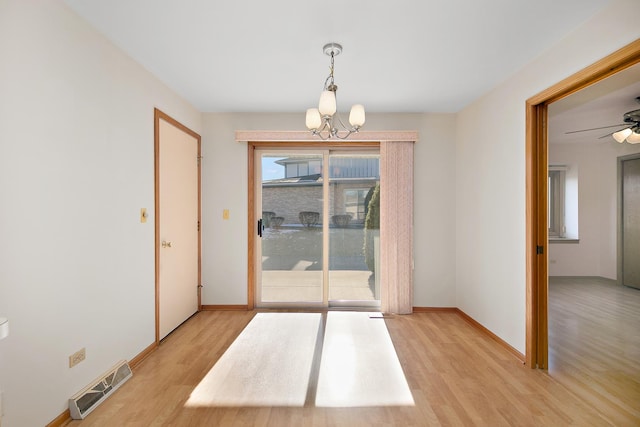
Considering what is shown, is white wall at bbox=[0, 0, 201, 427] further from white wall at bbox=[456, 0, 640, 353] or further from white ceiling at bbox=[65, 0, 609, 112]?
white wall at bbox=[456, 0, 640, 353]

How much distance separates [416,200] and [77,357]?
12.1ft

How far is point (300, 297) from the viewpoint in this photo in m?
4.30

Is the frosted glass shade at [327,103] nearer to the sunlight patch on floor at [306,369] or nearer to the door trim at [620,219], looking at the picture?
→ the sunlight patch on floor at [306,369]

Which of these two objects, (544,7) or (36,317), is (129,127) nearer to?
(36,317)

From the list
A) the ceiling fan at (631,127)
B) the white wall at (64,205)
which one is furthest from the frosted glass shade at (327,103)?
the ceiling fan at (631,127)

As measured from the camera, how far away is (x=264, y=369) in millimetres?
2580

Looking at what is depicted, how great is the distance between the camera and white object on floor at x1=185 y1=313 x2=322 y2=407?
2188 mm

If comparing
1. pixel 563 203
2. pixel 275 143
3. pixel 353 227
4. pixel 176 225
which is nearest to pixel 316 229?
pixel 353 227

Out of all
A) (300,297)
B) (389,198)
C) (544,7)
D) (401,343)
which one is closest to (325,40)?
(544,7)

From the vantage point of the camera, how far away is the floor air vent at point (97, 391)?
2.00m

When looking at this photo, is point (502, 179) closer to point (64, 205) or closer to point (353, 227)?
point (353, 227)

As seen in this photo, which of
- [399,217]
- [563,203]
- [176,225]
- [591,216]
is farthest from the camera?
[563,203]

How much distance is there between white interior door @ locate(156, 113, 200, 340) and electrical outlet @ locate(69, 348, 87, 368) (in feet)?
3.05

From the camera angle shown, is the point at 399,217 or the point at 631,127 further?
the point at 399,217
